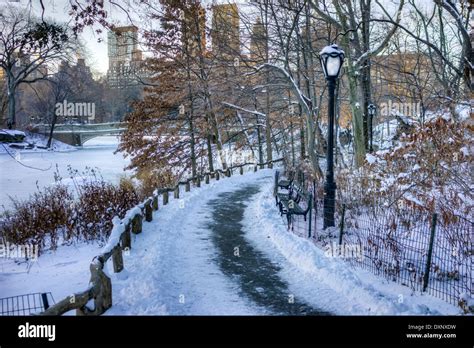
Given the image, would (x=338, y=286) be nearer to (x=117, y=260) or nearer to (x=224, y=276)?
(x=224, y=276)

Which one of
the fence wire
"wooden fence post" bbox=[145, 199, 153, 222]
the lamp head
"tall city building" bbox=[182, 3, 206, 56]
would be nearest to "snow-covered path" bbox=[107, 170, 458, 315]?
the fence wire

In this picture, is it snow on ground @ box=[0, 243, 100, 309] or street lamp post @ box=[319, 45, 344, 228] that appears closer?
snow on ground @ box=[0, 243, 100, 309]

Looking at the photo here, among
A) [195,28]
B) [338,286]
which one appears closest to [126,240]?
[338,286]

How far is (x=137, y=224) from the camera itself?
351 inches

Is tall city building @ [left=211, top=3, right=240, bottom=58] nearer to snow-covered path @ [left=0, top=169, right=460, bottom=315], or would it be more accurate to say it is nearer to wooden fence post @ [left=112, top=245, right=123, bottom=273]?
snow-covered path @ [left=0, top=169, right=460, bottom=315]

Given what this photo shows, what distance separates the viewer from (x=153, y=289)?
5332 mm

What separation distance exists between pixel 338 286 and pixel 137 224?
5296 mm

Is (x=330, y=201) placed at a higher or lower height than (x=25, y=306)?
higher

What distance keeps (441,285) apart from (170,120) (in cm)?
2084

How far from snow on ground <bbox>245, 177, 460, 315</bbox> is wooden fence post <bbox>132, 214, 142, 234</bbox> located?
304 centimetres

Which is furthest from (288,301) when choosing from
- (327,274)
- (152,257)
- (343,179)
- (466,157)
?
(343,179)

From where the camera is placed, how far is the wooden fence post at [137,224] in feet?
28.9

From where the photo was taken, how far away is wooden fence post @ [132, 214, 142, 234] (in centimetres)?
882
